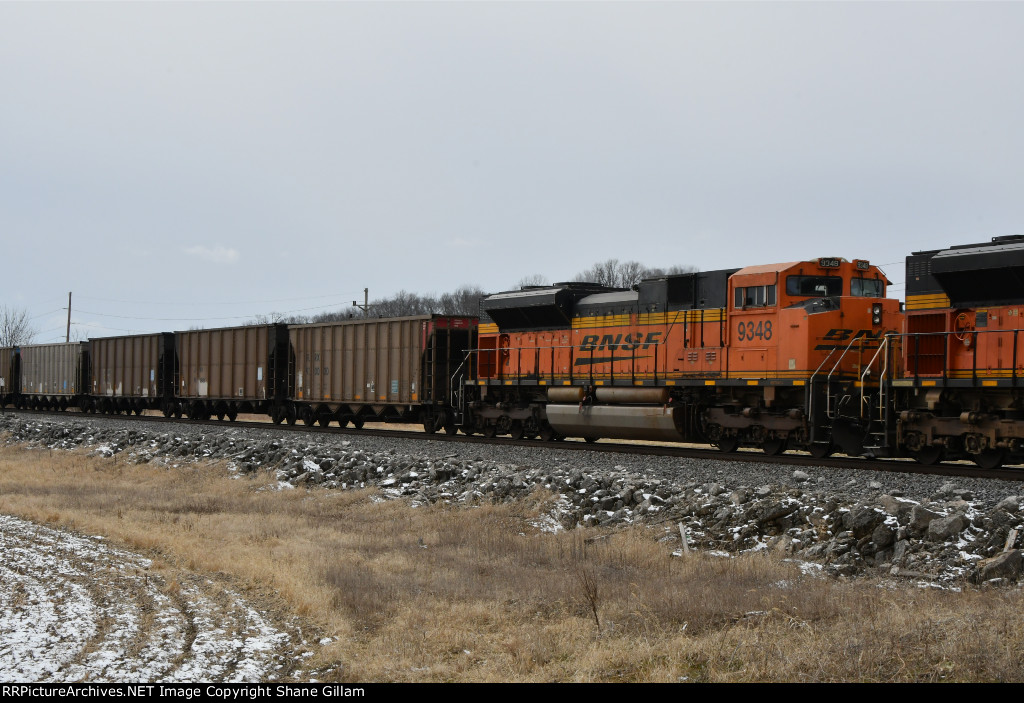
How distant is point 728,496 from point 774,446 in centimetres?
659

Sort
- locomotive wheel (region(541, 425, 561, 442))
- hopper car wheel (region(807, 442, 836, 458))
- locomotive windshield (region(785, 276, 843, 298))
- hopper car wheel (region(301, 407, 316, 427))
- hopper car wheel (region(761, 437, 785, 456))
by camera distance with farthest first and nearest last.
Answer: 1. hopper car wheel (region(301, 407, 316, 427))
2. locomotive wheel (region(541, 425, 561, 442))
3. hopper car wheel (region(761, 437, 785, 456))
4. locomotive windshield (region(785, 276, 843, 298))
5. hopper car wheel (region(807, 442, 836, 458))

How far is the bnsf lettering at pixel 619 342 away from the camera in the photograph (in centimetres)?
1986

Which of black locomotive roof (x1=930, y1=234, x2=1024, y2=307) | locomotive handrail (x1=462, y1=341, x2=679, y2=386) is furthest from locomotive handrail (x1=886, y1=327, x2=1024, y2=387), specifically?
locomotive handrail (x1=462, y1=341, x2=679, y2=386)

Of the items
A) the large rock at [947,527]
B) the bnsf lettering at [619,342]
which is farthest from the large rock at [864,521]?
the bnsf lettering at [619,342]

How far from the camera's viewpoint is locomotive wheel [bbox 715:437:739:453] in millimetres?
18578

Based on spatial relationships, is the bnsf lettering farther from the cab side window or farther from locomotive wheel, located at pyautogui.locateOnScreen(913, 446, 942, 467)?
locomotive wheel, located at pyautogui.locateOnScreen(913, 446, 942, 467)

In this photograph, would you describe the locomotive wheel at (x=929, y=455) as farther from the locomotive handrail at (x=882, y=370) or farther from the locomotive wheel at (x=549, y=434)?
the locomotive wheel at (x=549, y=434)

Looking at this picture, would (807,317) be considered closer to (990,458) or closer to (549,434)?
(990,458)

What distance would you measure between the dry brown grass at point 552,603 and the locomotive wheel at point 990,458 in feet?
22.7

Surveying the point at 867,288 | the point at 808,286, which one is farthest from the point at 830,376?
the point at 867,288

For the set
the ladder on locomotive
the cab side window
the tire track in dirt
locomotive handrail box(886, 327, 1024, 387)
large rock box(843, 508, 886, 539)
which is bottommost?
the tire track in dirt

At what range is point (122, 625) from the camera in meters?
7.66

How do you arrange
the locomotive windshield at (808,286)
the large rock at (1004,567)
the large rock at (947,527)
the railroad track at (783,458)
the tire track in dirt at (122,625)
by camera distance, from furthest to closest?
the locomotive windshield at (808,286) < the railroad track at (783,458) < the large rock at (947,527) < the large rock at (1004,567) < the tire track in dirt at (122,625)

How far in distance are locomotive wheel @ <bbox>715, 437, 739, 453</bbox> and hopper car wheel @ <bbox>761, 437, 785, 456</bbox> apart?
707mm
